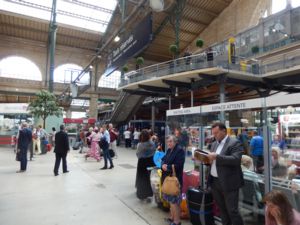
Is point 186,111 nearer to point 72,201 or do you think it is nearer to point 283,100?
point 283,100

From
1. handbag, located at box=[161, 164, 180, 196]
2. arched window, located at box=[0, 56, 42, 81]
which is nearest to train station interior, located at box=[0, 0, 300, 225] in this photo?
arched window, located at box=[0, 56, 42, 81]

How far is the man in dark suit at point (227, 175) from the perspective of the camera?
2.76m

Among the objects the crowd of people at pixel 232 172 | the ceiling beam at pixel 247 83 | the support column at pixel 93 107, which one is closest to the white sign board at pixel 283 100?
the crowd of people at pixel 232 172

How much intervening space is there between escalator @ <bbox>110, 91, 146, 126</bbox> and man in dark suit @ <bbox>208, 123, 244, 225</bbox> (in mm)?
15003

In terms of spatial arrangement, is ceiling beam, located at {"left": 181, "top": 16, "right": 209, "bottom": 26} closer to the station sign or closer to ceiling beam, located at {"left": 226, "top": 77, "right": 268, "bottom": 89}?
ceiling beam, located at {"left": 226, "top": 77, "right": 268, "bottom": 89}

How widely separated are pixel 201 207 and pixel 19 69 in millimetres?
26565

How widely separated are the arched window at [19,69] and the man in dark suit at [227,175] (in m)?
26.0

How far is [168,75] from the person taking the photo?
14109mm

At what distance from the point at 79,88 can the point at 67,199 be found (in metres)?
13.6

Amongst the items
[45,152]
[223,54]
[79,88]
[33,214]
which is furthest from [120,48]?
[79,88]

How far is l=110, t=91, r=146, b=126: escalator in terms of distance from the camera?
1808 cm

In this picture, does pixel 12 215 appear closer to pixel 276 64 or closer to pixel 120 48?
pixel 120 48

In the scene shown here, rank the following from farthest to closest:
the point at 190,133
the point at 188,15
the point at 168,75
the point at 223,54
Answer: the point at 188,15
the point at 168,75
the point at 223,54
the point at 190,133

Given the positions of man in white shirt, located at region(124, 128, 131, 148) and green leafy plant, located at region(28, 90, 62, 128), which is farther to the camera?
man in white shirt, located at region(124, 128, 131, 148)
